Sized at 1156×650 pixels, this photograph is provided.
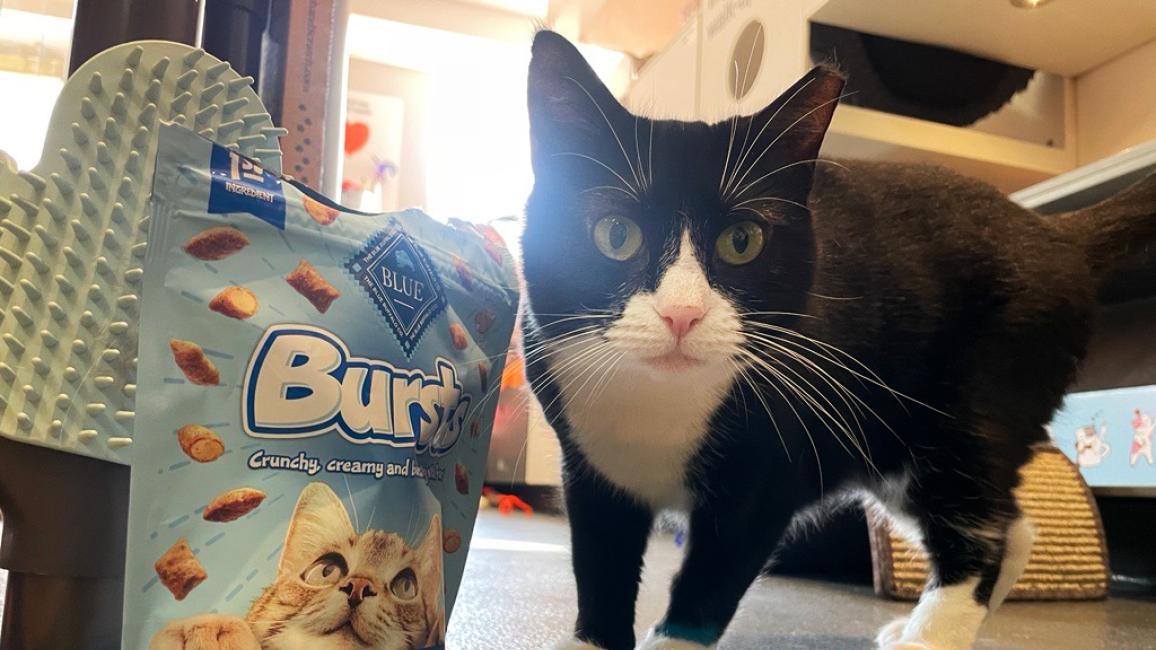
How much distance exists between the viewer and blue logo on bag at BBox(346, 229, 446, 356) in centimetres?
60

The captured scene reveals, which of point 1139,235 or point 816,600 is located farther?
point 816,600

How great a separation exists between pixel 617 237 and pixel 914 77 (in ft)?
4.04

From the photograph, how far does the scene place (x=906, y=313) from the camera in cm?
84

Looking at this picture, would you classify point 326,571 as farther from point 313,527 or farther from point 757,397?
point 757,397

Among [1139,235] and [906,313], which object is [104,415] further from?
[1139,235]

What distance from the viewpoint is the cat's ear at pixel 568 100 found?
0.75 metres

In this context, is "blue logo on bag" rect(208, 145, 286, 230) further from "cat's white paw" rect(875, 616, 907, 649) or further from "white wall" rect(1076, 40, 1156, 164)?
"white wall" rect(1076, 40, 1156, 164)

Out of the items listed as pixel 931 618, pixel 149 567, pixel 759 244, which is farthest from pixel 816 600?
pixel 149 567

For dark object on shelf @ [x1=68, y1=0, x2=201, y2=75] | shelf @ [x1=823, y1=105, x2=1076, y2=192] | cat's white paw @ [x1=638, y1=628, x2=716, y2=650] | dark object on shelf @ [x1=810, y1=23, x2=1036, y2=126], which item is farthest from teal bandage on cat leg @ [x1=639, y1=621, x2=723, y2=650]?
dark object on shelf @ [x1=810, y1=23, x2=1036, y2=126]

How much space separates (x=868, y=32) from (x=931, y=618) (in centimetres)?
120

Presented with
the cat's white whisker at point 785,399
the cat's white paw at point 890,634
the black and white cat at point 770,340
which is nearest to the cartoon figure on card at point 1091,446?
the black and white cat at point 770,340

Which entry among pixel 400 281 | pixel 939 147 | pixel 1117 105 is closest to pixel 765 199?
pixel 400 281

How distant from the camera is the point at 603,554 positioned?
79 cm

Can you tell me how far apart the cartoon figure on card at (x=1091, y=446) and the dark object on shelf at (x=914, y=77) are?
68 cm
